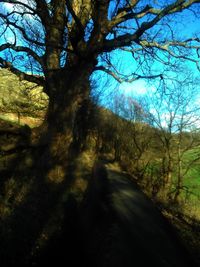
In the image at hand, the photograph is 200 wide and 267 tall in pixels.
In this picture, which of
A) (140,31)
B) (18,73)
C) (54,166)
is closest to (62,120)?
(54,166)

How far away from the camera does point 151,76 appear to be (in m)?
16.6

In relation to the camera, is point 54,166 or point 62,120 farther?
point 54,166

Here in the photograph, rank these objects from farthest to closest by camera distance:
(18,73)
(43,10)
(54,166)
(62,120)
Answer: (18,73)
(43,10)
(54,166)
(62,120)

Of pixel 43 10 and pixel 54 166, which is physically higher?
pixel 43 10

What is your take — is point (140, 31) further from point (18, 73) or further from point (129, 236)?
point (129, 236)

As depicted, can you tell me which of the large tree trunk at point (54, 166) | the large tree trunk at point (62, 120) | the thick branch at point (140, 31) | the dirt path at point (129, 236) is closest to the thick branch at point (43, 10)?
the large tree trunk at point (54, 166)

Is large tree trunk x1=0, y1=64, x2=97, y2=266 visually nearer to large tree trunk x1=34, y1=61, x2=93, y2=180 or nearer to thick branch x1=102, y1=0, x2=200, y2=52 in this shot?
large tree trunk x1=34, y1=61, x2=93, y2=180

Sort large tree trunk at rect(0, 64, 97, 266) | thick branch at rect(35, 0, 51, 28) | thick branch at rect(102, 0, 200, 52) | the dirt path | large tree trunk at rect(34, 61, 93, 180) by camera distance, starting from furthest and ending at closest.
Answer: thick branch at rect(35, 0, 51, 28) → large tree trunk at rect(34, 61, 93, 180) → thick branch at rect(102, 0, 200, 52) → large tree trunk at rect(0, 64, 97, 266) → the dirt path

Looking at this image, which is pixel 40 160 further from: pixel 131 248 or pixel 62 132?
pixel 131 248

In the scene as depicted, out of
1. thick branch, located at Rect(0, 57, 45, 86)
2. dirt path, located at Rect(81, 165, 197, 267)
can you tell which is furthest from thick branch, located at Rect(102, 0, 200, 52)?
dirt path, located at Rect(81, 165, 197, 267)

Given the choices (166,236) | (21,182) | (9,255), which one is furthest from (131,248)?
(21,182)

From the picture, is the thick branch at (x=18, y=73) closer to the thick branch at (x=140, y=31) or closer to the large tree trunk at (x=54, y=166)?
the large tree trunk at (x=54, y=166)

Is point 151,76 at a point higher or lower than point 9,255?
higher

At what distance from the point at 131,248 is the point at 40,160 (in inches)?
313
